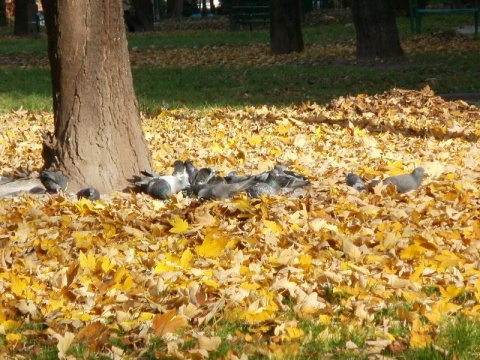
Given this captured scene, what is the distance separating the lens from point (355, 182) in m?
7.12

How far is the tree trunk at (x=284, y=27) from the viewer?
68.8 feet

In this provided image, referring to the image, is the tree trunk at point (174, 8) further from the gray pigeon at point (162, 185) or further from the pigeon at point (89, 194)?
the pigeon at point (89, 194)

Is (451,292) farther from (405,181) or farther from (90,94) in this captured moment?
(90,94)

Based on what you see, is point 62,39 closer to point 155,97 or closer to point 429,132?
point 429,132

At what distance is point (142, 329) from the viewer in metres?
4.39

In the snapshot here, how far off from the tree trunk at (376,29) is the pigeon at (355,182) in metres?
11.2

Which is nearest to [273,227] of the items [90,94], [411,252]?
[411,252]

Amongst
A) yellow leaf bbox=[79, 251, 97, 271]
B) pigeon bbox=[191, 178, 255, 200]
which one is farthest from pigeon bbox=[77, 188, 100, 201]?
yellow leaf bbox=[79, 251, 97, 271]

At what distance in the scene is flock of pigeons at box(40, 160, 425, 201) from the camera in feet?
Result: 22.6

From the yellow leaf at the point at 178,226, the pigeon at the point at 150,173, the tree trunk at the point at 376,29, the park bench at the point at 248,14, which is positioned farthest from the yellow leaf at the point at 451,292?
the park bench at the point at 248,14

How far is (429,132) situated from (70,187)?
3.83 m

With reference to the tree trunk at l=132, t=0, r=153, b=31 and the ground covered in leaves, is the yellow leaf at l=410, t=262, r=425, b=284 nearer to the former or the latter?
the ground covered in leaves

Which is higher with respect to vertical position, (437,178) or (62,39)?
(62,39)

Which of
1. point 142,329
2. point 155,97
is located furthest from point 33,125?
point 142,329
